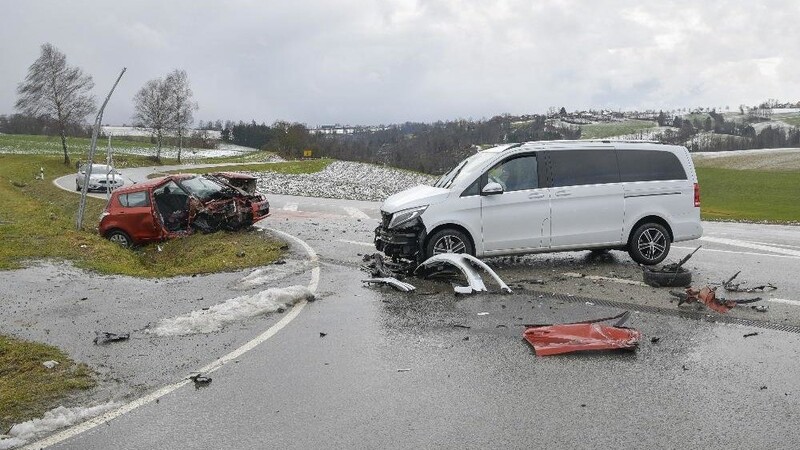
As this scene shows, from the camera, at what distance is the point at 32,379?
5660 mm

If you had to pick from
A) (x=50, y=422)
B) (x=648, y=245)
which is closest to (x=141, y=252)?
(x=50, y=422)

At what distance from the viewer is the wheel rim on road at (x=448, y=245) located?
1000cm

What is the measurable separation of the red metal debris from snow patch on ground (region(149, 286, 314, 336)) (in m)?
3.22

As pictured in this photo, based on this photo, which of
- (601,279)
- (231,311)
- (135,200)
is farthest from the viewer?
(135,200)

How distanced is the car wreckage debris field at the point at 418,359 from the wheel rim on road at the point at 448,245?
58cm

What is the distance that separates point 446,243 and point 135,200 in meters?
→ 9.09

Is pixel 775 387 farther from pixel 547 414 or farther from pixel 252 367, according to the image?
pixel 252 367

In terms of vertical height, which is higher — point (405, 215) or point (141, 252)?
point (405, 215)

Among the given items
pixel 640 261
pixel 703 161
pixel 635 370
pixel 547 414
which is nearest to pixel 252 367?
pixel 547 414

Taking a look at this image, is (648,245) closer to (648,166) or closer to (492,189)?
(648,166)

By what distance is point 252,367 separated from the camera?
594 cm

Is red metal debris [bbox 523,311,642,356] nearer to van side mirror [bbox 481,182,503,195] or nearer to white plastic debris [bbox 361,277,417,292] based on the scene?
white plastic debris [bbox 361,277,417,292]

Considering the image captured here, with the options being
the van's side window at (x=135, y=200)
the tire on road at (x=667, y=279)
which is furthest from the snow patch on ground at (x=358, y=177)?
the tire on road at (x=667, y=279)

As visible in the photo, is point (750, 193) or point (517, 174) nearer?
point (517, 174)
